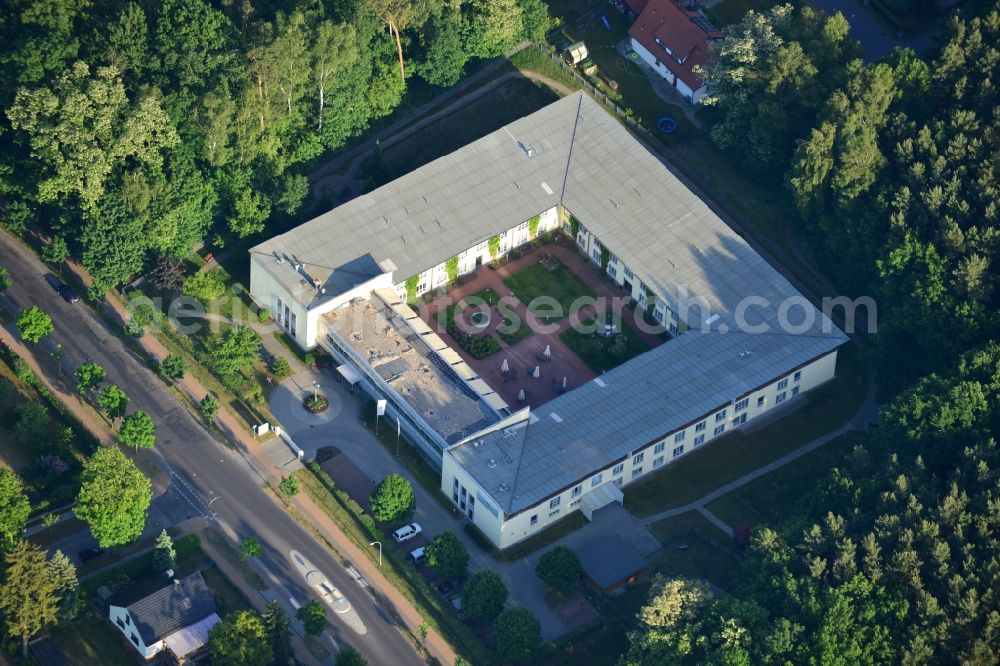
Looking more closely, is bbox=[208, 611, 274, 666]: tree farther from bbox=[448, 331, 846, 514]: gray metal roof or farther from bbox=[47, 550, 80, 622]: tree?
bbox=[448, 331, 846, 514]: gray metal roof

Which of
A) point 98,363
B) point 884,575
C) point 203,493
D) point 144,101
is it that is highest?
point 144,101

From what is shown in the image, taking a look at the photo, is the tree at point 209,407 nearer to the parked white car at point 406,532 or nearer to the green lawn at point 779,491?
the parked white car at point 406,532

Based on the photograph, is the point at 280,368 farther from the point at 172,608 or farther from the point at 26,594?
the point at 26,594

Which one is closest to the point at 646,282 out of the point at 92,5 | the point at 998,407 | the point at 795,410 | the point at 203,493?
the point at 795,410

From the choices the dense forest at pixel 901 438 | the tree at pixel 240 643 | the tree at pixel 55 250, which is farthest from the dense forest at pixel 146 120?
the dense forest at pixel 901 438

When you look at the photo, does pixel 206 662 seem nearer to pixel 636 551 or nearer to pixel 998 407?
pixel 636 551

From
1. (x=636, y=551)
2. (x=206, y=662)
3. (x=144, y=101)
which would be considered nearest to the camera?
(x=206, y=662)
